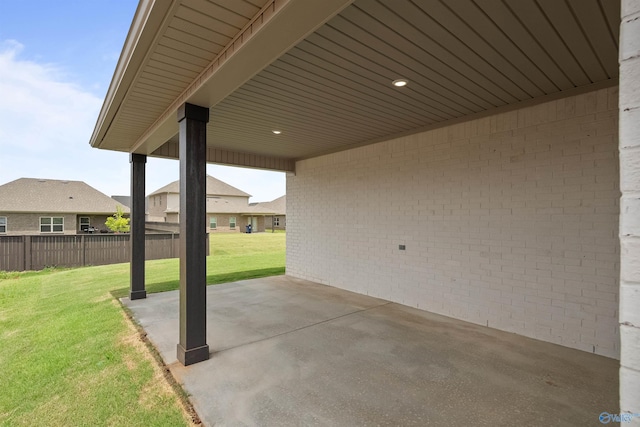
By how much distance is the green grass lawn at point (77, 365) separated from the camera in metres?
2.55

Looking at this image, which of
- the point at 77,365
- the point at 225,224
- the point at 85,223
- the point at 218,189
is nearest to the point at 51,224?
the point at 85,223

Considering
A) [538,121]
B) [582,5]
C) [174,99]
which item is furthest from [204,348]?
[538,121]

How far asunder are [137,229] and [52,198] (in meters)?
16.9

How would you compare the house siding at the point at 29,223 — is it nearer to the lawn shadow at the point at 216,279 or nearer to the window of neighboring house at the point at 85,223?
the window of neighboring house at the point at 85,223

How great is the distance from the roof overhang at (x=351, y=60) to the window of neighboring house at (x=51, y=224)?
17.1m

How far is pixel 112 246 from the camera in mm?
11117

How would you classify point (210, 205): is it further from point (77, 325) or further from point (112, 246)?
point (77, 325)

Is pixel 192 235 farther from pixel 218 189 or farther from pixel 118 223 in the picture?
pixel 218 189

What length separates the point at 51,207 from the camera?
17250 mm

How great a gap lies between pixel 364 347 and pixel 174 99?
3858mm

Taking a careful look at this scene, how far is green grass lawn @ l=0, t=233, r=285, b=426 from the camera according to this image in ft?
8.38

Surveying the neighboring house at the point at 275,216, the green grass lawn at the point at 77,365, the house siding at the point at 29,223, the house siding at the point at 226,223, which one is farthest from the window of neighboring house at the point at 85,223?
the neighboring house at the point at 275,216

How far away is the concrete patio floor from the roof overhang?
2954 mm

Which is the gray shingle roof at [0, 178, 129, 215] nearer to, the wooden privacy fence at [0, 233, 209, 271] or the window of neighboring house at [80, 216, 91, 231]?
the window of neighboring house at [80, 216, 91, 231]
